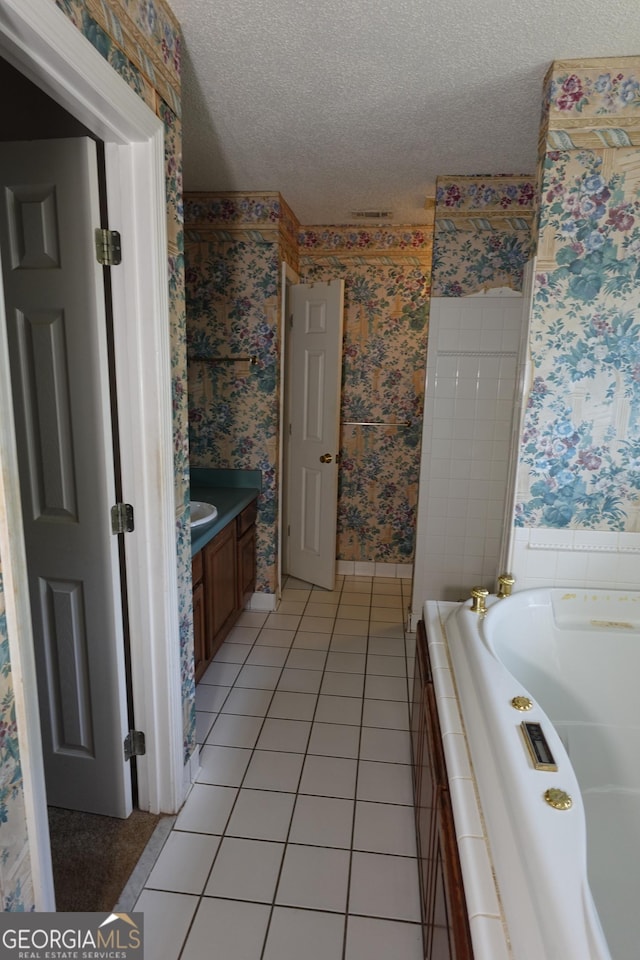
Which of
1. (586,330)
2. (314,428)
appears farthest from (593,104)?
(314,428)

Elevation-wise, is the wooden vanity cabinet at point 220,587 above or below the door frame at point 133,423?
below

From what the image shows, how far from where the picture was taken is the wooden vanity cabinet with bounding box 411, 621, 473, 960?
3.25ft

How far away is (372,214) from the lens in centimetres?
341

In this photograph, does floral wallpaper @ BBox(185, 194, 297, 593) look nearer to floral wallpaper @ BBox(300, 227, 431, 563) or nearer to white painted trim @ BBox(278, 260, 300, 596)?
white painted trim @ BBox(278, 260, 300, 596)

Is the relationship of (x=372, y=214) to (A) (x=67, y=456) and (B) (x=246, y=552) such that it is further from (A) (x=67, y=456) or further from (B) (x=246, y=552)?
(A) (x=67, y=456)

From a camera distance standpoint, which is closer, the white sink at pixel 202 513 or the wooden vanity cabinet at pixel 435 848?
the wooden vanity cabinet at pixel 435 848

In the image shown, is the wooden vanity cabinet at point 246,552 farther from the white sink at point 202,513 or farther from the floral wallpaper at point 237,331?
the white sink at point 202,513

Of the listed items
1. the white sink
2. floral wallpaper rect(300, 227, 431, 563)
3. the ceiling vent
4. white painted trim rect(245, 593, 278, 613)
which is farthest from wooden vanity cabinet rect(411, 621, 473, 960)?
the ceiling vent

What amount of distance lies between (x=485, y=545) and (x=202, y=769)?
1854mm

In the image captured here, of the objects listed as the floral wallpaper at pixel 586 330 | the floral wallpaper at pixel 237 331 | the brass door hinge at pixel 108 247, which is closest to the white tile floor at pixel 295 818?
the floral wallpaper at pixel 237 331

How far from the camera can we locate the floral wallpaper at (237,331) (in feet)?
10.4

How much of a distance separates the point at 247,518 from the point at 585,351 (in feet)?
6.45

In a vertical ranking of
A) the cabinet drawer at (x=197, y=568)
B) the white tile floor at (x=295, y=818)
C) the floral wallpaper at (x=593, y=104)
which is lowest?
the white tile floor at (x=295, y=818)

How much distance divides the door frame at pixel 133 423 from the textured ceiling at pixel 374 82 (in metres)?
0.52
